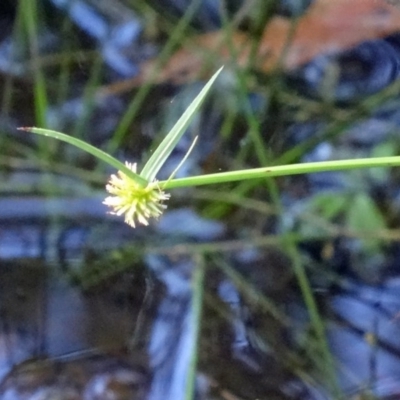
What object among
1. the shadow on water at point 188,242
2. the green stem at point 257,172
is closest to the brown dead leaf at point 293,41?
the shadow on water at point 188,242

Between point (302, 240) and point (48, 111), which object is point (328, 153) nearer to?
point (302, 240)

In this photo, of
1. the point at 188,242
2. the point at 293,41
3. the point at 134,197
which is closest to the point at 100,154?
the point at 134,197

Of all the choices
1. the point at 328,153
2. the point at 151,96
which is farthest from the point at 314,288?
the point at 151,96

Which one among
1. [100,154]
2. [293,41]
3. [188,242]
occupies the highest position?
[293,41]

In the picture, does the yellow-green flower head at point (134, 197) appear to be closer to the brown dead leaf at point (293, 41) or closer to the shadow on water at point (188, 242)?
the shadow on water at point (188, 242)

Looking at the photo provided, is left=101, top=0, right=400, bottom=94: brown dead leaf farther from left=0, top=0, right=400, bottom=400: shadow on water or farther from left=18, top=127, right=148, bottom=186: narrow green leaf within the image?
left=18, top=127, right=148, bottom=186: narrow green leaf

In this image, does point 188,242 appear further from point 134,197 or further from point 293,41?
point 134,197
